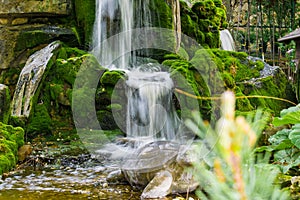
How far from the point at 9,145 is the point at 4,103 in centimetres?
124

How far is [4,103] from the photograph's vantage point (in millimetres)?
6645

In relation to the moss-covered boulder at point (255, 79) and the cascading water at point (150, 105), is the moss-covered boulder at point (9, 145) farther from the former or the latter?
the moss-covered boulder at point (255, 79)

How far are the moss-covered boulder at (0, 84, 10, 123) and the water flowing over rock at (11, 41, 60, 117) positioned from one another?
117 centimetres

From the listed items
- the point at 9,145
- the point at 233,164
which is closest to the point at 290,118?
the point at 233,164

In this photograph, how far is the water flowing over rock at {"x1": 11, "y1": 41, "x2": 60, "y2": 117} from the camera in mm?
8250

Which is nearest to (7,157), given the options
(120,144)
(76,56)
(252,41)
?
(120,144)

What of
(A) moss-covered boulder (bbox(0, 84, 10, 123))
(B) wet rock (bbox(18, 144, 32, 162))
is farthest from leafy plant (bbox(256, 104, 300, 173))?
(A) moss-covered boulder (bbox(0, 84, 10, 123))

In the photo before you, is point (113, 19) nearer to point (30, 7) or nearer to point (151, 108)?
point (30, 7)

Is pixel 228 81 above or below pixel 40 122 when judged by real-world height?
above

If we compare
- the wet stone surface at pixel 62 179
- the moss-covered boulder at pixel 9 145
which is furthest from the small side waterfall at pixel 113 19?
the moss-covered boulder at pixel 9 145

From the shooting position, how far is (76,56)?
9.46 metres

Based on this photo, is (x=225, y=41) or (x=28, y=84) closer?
(x=28, y=84)

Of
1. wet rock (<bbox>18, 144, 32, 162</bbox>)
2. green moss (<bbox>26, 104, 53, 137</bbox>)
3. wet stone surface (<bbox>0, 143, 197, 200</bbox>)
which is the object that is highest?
green moss (<bbox>26, 104, 53, 137</bbox>)

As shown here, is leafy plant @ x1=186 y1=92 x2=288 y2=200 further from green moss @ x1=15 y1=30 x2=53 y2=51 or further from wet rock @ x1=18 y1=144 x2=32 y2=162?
green moss @ x1=15 y1=30 x2=53 y2=51
